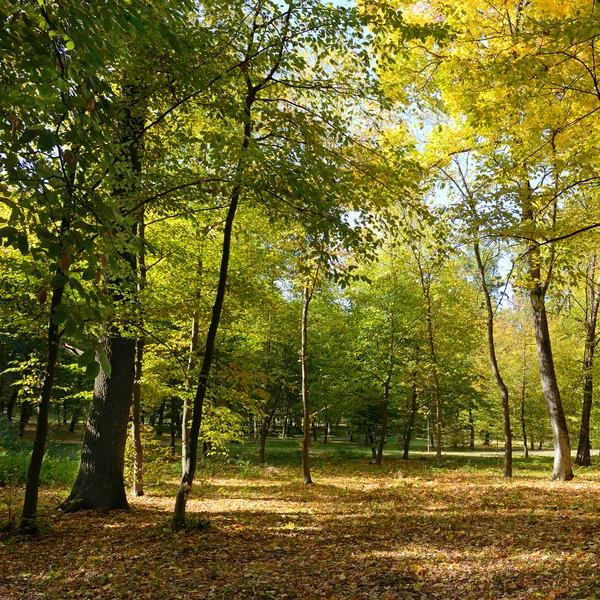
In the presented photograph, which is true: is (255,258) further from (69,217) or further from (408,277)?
(408,277)

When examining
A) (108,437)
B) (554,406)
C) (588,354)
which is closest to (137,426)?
(108,437)

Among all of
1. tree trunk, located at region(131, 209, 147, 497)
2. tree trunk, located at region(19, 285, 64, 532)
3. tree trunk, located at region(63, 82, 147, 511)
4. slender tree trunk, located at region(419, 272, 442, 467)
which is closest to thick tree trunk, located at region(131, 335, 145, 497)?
tree trunk, located at region(131, 209, 147, 497)

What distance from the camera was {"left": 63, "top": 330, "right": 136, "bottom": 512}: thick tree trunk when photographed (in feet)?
25.9

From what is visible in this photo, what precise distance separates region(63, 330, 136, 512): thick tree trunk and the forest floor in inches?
16.1

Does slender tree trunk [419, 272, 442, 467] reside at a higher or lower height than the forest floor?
higher

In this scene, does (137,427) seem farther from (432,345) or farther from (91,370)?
(432,345)

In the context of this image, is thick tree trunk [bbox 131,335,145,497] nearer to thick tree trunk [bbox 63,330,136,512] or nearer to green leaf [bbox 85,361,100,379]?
thick tree trunk [bbox 63,330,136,512]

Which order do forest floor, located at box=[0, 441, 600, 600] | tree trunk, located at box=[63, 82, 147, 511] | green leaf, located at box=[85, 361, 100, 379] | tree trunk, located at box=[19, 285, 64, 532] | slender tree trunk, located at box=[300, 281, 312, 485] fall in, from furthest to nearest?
slender tree trunk, located at box=[300, 281, 312, 485]
tree trunk, located at box=[63, 82, 147, 511]
tree trunk, located at box=[19, 285, 64, 532]
forest floor, located at box=[0, 441, 600, 600]
green leaf, located at box=[85, 361, 100, 379]

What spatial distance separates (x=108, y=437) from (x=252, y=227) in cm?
504

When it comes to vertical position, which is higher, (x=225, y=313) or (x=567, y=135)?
(x=567, y=135)

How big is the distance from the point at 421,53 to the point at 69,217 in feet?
22.6

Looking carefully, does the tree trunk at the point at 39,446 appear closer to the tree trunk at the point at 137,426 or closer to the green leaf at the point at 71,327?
the tree trunk at the point at 137,426

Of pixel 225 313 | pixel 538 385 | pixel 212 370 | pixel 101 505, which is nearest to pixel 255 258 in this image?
pixel 225 313

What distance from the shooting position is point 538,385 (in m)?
24.2
